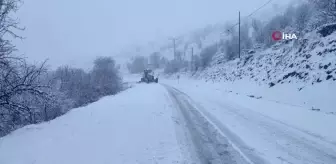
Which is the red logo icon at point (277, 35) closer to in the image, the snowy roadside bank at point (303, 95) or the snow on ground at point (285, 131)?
the snowy roadside bank at point (303, 95)

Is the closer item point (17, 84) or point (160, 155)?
point (160, 155)

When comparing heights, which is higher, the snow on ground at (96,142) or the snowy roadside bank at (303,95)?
the snowy roadside bank at (303,95)

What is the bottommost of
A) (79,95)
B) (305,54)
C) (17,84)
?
(79,95)

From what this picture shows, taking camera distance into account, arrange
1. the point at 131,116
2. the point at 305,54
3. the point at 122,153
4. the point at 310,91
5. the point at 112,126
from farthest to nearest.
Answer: the point at 305,54
the point at 310,91
the point at 131,116
the point at 112,126
the point at 122,153

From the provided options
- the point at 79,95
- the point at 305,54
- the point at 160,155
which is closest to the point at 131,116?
the point at 160,155

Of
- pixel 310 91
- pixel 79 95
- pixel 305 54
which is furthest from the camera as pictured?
pixel 79 95

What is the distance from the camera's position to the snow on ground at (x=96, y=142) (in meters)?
6.74

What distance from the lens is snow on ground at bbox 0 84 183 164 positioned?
674 cm

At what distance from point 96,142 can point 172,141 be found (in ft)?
7.48

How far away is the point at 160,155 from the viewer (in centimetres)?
688

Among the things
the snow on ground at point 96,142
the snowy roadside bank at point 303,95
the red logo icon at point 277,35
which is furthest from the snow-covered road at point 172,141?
the red logo icon at point 277,35

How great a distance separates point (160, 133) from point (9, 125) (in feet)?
20.6

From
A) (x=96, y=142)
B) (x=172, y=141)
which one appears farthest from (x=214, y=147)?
(x=96, y=142)

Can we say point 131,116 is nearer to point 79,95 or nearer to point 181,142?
point 181,142
